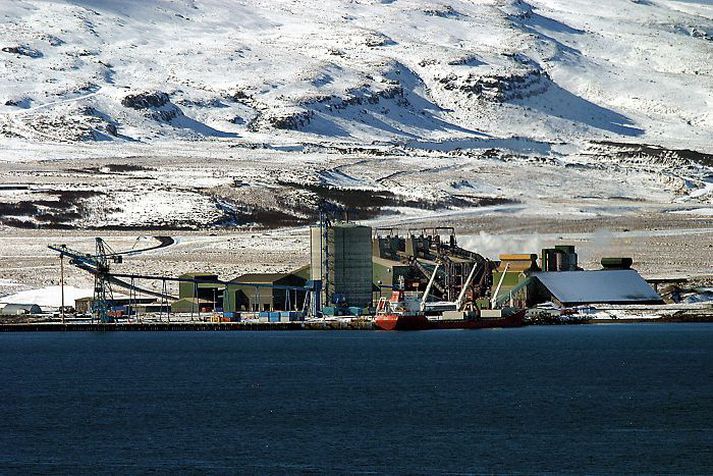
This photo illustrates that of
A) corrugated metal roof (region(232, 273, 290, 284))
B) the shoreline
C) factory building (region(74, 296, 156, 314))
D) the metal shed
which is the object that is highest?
corrugated metal roof (region(232, 273, 290, 284))

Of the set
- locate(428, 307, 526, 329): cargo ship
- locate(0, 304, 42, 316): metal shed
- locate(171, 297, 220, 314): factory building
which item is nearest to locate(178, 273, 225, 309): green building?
locate(171, 297, 220, 314): factory building

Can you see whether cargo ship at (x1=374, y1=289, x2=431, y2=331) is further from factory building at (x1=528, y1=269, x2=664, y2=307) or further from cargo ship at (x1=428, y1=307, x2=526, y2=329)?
factory building at (x1=528, y1=269, x2=664, y2=307)

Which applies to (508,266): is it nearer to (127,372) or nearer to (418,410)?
(127,372)

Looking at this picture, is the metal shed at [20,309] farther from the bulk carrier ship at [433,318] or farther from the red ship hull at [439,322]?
the red ship hull at [439,322]

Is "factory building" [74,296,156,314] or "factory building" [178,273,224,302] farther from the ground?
"factory building" [178,273,224,302]

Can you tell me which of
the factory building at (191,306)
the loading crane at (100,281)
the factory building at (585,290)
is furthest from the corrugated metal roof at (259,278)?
the factory building at (585,290)

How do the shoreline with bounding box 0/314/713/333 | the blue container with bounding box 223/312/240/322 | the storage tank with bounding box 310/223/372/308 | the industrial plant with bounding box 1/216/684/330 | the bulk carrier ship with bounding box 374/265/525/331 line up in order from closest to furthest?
the bulk carrier ship with bounding box 374/265/525/331, the shoreline with bounding box 0/314/713/333, the blue container with bounding box 223/312/240/322, the industrial plant with bounding box 1/216/684/330, the storage tank with bounding box 310/223/372/308

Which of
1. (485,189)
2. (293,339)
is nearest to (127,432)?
(293,339)

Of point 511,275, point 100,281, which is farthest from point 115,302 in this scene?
point 511,275
